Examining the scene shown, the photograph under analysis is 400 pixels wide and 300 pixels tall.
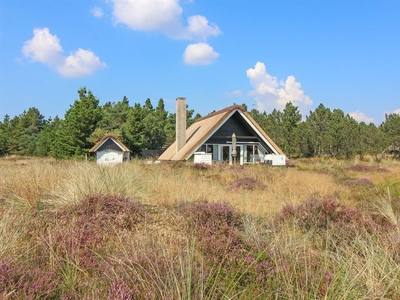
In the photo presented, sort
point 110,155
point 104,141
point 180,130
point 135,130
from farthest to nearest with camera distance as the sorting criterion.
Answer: point 135,130
point 110,155
point 104,141
point 180,130

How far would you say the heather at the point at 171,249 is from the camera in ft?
7.58

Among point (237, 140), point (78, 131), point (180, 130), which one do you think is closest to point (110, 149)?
point (78, 131)

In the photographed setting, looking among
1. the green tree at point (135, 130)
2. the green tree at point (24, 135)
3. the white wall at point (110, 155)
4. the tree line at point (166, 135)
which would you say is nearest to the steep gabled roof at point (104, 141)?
the white wall at point (110, 155)

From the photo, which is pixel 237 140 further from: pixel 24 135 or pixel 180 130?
pixel 24 135

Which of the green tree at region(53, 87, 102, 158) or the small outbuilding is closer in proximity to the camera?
the small outbuilding

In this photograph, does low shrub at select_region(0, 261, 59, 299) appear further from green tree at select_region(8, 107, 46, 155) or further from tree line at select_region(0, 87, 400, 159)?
green tree at select_region(8, 107, 46, 155)

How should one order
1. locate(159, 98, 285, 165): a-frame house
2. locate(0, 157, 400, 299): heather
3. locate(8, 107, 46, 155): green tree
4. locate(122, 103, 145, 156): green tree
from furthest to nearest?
locate(8, 107, 46, 155): green tree
locate(122, 103, 145, 156): green tree
locate(159, 98, 285, 165): a-frame house
locate(0, 157, 400, 299): heather

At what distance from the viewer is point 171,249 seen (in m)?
2.88

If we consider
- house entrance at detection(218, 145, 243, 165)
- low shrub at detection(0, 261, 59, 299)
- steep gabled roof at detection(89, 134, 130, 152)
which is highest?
steep gabled roof at detection(89, 134, 130, 152)

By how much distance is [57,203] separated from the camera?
14.6ft

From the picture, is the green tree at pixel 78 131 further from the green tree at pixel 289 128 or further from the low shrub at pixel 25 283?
the low shrub at pixel 25 283

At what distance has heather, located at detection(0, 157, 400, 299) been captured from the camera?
2311mm

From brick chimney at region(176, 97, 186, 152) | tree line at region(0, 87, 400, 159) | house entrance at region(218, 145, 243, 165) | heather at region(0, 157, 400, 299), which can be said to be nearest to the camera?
heather at region(0, 157, 400, 299)

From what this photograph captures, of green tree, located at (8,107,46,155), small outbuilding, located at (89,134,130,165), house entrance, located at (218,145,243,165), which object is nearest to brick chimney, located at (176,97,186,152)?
house entrance, located at (218,145,243,165)
